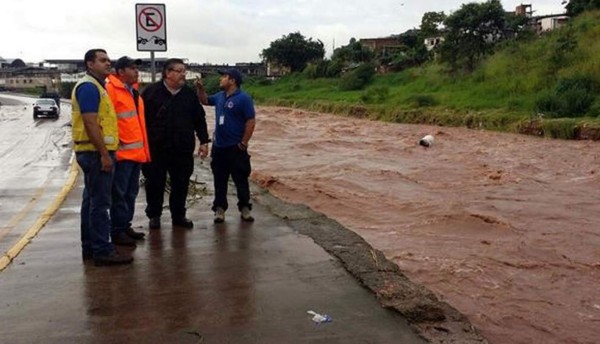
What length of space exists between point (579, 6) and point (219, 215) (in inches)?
1703

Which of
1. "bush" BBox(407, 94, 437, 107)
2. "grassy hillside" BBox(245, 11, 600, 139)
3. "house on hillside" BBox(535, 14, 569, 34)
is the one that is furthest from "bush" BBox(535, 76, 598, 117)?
"house on hillside" BBox(535, 14, 569, 34)

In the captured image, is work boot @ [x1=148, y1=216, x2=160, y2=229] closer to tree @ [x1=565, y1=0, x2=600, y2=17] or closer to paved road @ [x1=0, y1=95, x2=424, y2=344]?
paved road @ [x1=0, y1=95, x2=424, y2=344]

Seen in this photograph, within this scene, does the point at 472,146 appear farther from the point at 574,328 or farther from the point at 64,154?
the point at 574,328

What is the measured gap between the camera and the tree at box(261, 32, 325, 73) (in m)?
88.5

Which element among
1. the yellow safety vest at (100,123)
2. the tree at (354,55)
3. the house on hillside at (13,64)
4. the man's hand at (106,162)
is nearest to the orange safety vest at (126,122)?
the yellow safety vest at (100,123)

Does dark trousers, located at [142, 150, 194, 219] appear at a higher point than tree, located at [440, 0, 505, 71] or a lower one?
lower

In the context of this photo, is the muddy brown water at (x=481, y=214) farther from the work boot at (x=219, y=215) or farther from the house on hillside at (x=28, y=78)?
the house on hillside at (x=28, y=78)

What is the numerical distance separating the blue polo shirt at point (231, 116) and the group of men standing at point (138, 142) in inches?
0.4

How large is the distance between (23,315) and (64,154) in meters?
13.5

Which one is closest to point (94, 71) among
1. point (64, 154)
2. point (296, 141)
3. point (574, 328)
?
point (574, 328)

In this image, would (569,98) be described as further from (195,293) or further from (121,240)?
(195,293)

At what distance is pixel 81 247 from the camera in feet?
22.0

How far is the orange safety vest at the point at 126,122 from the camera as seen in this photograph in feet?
21.3

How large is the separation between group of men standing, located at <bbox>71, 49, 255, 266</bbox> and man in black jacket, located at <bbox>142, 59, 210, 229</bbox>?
0.03 ft
